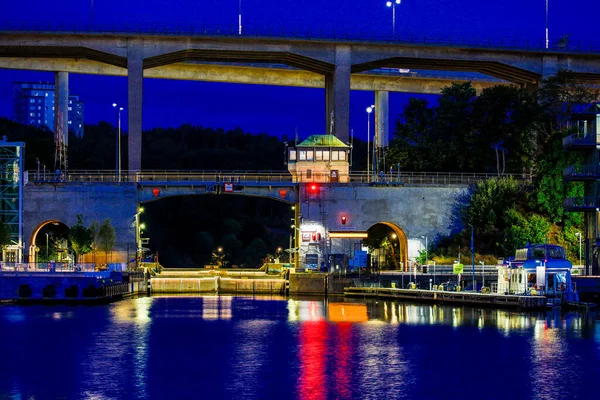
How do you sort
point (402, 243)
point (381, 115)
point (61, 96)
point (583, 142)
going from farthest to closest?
point (381, 115) → point (61, 96) → point (402, 243) → point (583, 142)

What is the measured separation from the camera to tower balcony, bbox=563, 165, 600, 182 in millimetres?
86188

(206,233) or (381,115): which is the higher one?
(381,115)

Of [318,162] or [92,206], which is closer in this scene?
[92,206]

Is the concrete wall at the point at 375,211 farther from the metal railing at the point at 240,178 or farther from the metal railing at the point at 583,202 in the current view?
the metal railing at the point at 583,202

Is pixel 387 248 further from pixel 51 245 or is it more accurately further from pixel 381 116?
pixel 51 245

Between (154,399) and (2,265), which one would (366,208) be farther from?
(154,399)

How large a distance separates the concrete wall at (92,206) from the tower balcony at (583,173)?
3889cm

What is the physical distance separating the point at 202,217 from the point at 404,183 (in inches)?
2405

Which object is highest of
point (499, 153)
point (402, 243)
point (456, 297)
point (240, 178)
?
point (499, 153)

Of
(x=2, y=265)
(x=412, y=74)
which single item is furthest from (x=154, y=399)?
(x=412, y=74)

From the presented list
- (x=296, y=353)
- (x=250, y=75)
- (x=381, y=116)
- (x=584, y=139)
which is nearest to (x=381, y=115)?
(x=381, y=116)

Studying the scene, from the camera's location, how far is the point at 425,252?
10044cm

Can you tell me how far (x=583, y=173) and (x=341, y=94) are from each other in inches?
1228

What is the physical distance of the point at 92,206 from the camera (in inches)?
3957
